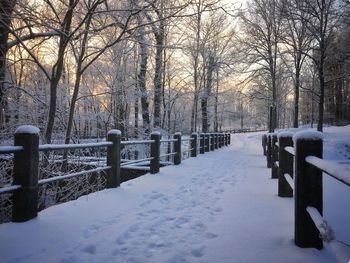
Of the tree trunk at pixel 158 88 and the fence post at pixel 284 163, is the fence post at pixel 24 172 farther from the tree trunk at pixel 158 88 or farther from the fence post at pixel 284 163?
the tree trunk at pixel 158 88

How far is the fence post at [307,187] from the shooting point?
3256mm

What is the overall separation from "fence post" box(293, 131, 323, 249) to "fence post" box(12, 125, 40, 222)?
335cm

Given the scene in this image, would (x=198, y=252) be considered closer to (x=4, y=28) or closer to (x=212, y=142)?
(x=4, y=28)

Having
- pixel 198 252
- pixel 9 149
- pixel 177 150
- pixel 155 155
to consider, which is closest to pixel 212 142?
pixel 177 150

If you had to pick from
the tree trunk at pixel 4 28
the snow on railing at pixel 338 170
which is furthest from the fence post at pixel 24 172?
the tree trunk at pixel 4 28

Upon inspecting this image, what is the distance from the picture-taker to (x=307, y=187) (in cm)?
330

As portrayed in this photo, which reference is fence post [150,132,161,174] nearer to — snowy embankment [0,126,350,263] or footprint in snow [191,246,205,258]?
snowy embankment [0,126,350,263]

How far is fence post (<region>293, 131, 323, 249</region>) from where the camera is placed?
3256 mm

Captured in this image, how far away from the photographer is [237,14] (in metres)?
8.38

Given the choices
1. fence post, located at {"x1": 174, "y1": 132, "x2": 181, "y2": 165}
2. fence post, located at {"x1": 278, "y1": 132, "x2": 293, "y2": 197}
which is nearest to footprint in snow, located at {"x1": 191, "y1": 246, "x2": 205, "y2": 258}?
fence post, located at {"x1": 278, "y1": 132, "x2": 293, "y2": 197}

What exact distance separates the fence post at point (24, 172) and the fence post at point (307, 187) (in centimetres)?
335

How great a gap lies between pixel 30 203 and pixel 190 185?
156 inches

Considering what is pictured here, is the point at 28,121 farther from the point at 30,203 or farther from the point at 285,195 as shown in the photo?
the point at 285,195

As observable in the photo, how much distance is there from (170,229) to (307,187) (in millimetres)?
1819
